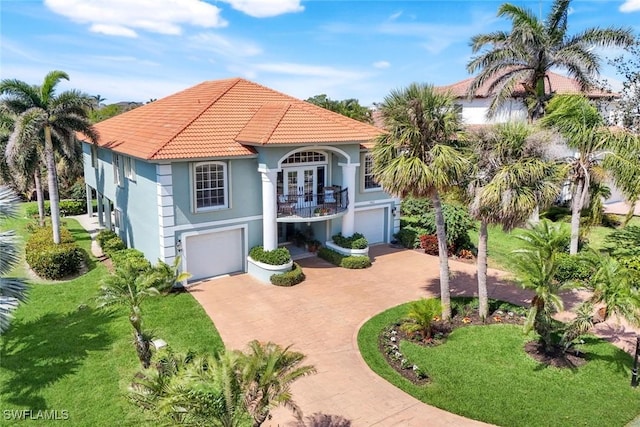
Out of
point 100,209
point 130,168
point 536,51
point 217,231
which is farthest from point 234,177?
point 536,51

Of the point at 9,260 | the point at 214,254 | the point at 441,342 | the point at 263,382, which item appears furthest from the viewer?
the point at 214,254

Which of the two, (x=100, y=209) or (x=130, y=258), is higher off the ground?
(x=100, y=209)

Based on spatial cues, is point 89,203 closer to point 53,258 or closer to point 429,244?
point 53,258

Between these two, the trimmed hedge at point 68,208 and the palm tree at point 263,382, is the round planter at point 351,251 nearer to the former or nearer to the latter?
the palm tree at point 263,382

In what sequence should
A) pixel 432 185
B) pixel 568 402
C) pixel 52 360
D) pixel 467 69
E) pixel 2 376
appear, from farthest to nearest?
pixel 467 69, pixel 432 185, pixel 52 360, pixel 2 376, pixel 568 402

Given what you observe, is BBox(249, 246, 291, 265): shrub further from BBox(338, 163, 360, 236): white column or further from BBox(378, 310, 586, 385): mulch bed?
BBox(378, 310, 586, 385): mulch bed

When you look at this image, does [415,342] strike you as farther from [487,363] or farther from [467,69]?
[467,69]

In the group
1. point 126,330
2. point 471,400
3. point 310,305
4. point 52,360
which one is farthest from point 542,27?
point 52,360
